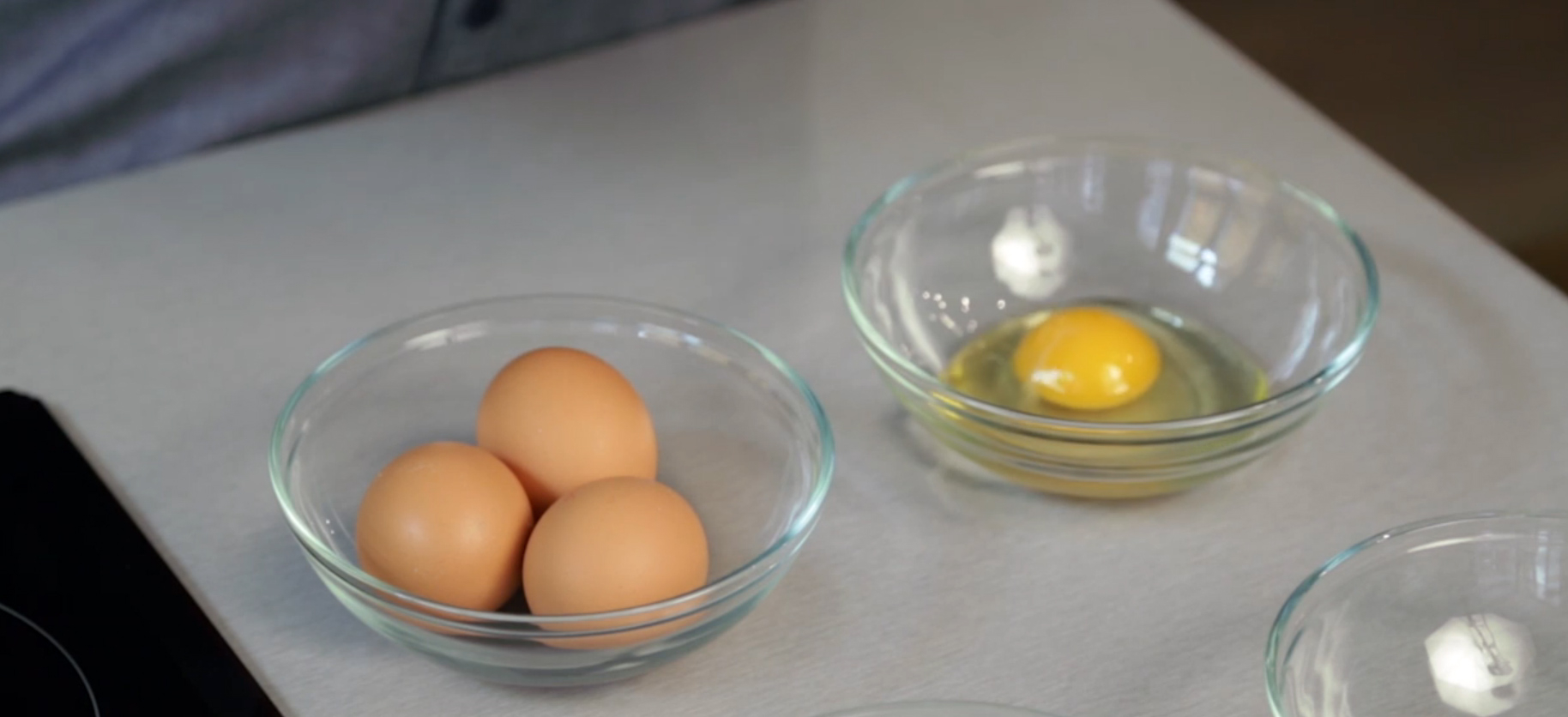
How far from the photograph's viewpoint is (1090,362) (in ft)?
2.81

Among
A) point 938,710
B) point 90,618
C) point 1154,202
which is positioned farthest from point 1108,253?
point 90,618

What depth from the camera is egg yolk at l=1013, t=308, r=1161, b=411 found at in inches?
33.7

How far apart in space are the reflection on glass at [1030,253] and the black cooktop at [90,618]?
531 millimetres

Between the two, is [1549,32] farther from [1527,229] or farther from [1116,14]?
[1116,14]

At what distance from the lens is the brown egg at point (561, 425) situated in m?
0.74

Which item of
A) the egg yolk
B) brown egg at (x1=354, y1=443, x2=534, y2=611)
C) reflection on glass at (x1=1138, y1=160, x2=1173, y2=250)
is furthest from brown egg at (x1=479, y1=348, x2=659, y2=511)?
reflection on glass at (x1=1138, y1=160, x2=1173, y2=250)

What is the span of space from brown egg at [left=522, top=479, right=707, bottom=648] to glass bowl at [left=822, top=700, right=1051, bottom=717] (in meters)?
0.10

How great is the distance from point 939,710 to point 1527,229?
206cm

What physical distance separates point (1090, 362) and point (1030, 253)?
6.1 inches

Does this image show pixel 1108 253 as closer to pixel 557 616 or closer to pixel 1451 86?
pixel 557 616

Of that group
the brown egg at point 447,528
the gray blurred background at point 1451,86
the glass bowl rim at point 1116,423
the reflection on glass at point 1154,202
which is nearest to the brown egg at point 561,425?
the brown egg at point 447,528

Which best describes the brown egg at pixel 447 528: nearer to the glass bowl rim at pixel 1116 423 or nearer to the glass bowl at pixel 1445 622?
the glass bowl rim at pixel 1116 423

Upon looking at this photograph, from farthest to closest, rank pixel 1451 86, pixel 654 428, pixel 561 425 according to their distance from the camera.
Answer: pixel 1451 86 → pixel 654 428 → pixel 561 425

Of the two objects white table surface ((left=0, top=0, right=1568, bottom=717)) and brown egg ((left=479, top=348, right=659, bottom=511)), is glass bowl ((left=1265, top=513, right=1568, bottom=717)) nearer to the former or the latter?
white table surface ((left=0, top=0, right=1568, bottom=717))
